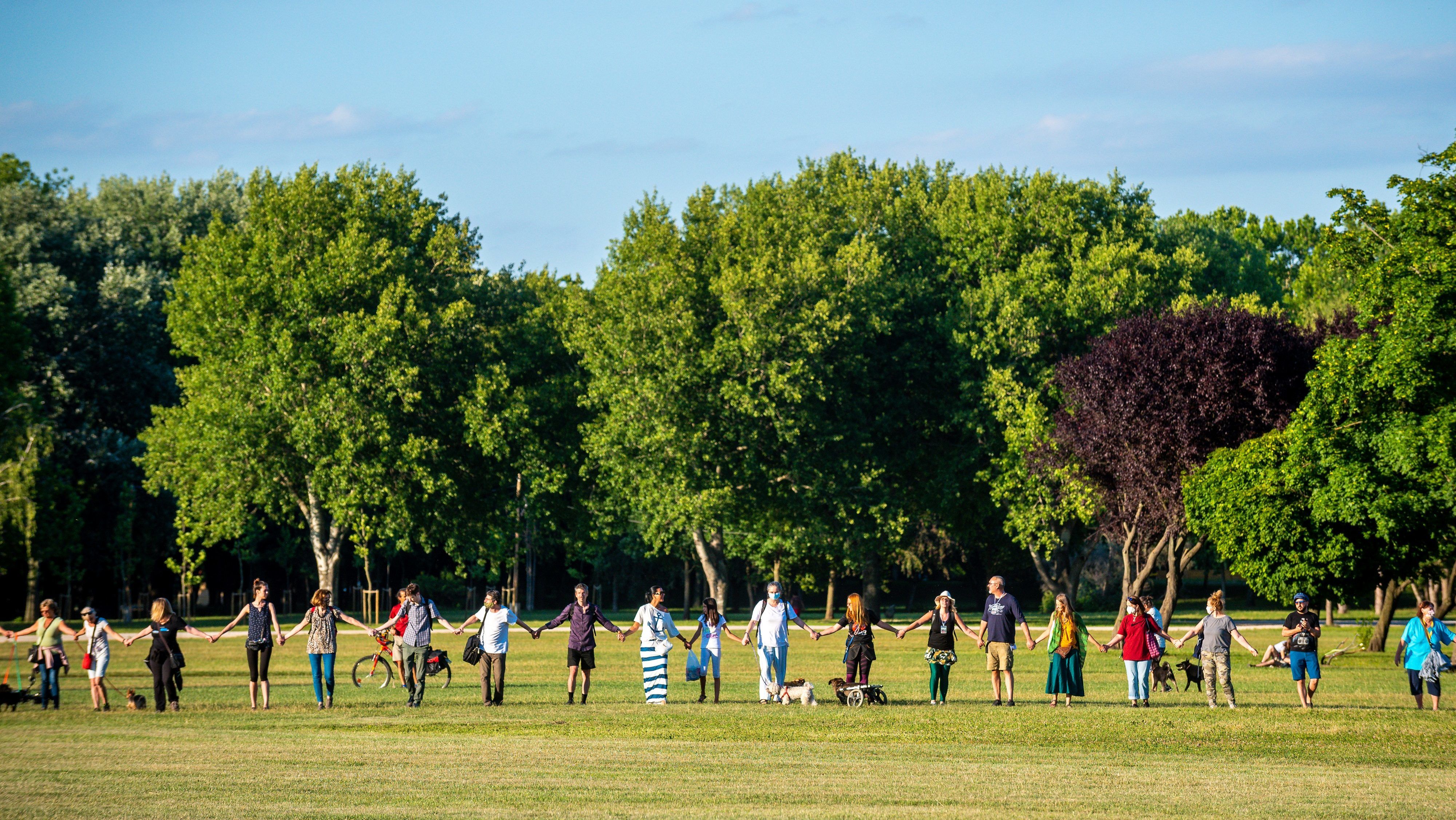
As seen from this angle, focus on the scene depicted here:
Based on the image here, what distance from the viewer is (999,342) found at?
172 ft

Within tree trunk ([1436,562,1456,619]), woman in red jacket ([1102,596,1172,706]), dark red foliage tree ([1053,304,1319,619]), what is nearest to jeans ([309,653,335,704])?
woman in red jacket ([1102,596,1172,706])

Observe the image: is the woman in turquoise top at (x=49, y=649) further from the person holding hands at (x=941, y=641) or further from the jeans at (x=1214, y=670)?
the jeans at (x=1214, y=670)

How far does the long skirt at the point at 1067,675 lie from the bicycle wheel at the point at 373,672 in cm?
1229

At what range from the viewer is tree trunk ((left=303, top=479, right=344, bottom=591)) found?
54.0 metres

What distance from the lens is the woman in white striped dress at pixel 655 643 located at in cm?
2270

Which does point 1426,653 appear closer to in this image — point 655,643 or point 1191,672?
point 1191,672

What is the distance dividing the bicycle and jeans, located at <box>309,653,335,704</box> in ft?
4.71

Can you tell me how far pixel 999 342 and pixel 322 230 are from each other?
2392cm

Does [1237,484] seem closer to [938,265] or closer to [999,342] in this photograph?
[999,342]

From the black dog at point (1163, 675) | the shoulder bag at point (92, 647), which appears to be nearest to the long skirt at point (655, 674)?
the shoulder bag at point (92, 647)

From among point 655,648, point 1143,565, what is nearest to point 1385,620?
point 1143,565

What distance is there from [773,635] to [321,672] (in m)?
6.69

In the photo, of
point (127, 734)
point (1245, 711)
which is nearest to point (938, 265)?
point (1245, 711)

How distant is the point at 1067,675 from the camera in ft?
74.3
